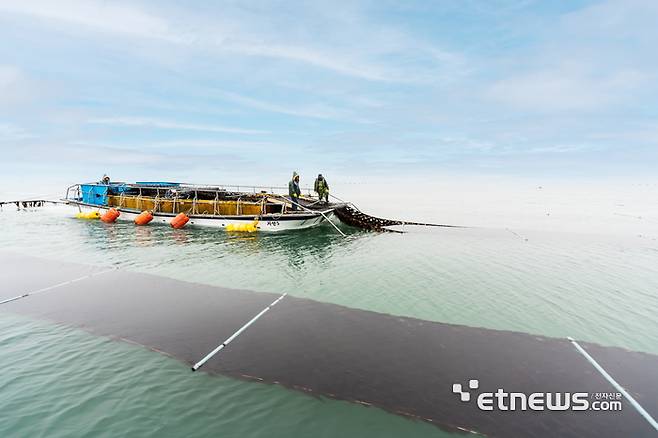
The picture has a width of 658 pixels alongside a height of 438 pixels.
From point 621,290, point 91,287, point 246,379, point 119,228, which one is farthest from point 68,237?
point 621,290

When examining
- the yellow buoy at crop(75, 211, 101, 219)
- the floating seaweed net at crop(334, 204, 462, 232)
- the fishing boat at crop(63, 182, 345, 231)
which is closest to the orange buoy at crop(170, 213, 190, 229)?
the fishing boat at crop(63, 182, 345, 231)

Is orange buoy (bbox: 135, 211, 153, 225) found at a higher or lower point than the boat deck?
higher
